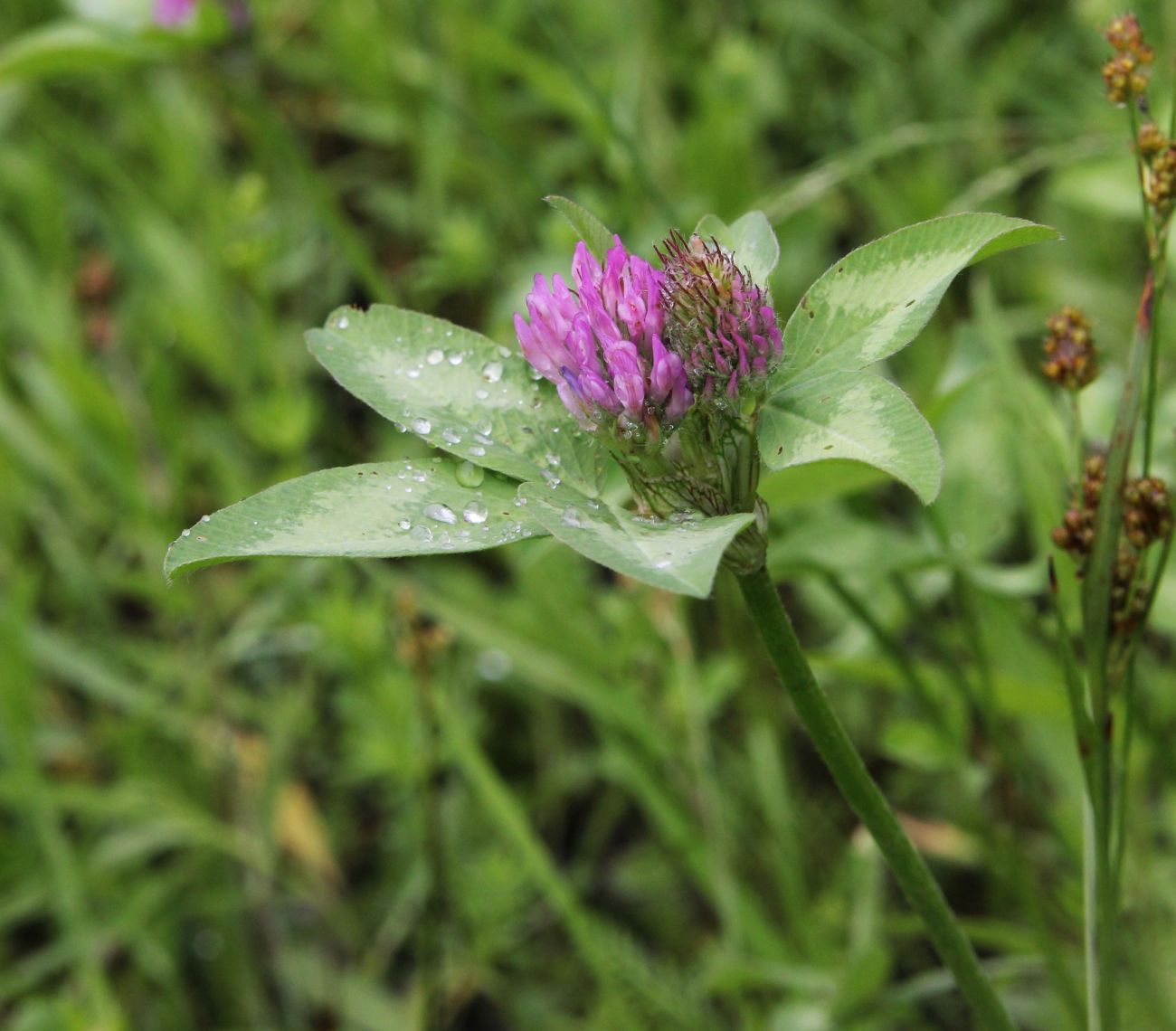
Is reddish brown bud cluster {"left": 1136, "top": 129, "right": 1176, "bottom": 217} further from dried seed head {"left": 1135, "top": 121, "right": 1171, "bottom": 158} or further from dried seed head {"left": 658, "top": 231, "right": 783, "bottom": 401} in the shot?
dried seed head {"left": 658, "top": 231, "right": 783, "bottom": 401}

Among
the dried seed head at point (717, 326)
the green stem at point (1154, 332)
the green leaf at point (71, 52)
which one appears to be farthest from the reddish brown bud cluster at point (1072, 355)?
the green leaf at point (71, 52)

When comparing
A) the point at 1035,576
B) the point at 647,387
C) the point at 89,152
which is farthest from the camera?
the point at 89,152

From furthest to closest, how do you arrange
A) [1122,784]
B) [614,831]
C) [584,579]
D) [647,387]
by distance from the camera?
[614,831] < [584,579] < [1122,784] < [647,387]

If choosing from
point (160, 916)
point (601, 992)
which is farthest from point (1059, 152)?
point (160, 916)

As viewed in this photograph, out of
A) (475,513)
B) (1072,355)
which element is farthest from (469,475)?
(1072,355)

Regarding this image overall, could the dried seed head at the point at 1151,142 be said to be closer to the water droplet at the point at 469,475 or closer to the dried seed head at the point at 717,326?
the dried seed head at the point at 717,326

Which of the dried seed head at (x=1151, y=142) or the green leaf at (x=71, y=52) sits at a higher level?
the green leaf at (x=71, y=52)

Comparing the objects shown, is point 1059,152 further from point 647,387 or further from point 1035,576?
point 647,387

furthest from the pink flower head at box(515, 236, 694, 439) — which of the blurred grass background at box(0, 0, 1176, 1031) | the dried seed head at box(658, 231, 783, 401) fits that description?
the blurred grass background at box(0, 0, 1176, 1031)
